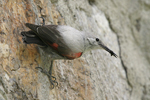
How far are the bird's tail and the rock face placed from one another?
132 millimetres

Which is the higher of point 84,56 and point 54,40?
point 54,40

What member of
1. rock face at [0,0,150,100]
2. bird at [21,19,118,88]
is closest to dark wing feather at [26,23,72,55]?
bird at [21,19,118,88]

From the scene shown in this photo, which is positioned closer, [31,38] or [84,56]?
[31,38]

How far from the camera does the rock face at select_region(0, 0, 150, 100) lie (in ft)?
9.19

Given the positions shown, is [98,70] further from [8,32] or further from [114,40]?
[8,32]

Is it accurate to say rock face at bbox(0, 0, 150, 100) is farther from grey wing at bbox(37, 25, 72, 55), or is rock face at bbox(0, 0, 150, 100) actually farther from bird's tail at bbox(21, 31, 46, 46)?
grey wing at bbox(37, 25, 72, 55)

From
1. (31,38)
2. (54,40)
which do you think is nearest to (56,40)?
(54,40)

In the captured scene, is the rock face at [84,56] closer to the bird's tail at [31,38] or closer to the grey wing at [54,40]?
the bird's tail at [31,38]

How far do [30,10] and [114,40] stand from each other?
2.50 metres

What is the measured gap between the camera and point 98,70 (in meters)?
4.07

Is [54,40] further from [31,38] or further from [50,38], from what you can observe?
[31,38]

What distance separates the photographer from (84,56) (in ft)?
13.0

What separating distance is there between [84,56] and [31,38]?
1.33 m

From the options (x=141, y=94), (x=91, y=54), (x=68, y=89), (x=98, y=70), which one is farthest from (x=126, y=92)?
(x=68, y=89)
